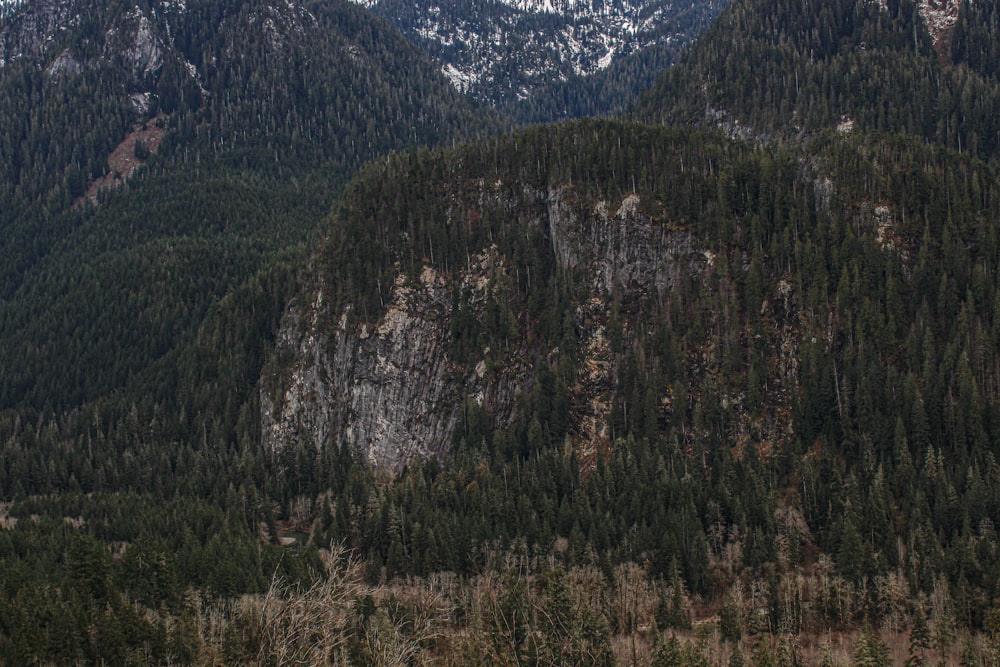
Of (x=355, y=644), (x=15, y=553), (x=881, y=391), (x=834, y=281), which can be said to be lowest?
(x=355, y=644)

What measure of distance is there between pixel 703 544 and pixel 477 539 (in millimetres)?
31385

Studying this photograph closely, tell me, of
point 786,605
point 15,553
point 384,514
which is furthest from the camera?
point 384,514

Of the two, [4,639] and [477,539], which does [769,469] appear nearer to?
[477,539]

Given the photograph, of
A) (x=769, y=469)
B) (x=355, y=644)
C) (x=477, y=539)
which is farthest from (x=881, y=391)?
(x=355, y=644)

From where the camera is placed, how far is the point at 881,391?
181000 mm

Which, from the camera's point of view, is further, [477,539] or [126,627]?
[477,539]

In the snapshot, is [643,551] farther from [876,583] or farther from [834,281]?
[834,281]

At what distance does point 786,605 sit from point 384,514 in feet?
205

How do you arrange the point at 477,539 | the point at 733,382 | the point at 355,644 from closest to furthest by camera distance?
the point at 355,644, the point at 477,539, the point at 733,382

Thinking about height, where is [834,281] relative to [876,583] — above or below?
above

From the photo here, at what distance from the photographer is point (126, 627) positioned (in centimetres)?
12262

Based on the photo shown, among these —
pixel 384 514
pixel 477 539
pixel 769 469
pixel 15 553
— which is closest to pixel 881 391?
pixel 769 469

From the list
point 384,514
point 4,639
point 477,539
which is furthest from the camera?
point 384,514

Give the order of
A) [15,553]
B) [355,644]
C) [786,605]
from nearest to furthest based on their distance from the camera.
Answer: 1. [355,644]
2. [786,605]
3. [15,553]
